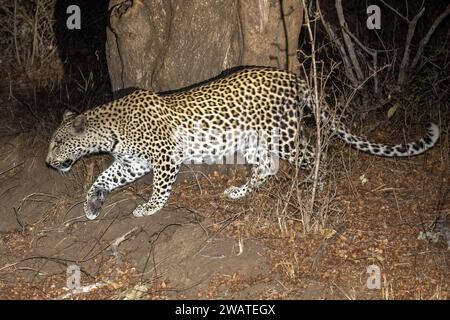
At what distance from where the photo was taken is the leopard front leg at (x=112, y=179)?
8352 mm

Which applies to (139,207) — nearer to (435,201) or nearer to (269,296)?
(269,296)

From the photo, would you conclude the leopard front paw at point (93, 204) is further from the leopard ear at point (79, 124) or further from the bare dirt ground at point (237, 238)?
the leopard ear at point (79, 124)

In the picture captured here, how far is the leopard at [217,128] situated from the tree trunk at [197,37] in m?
0.61

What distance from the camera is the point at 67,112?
8.53m

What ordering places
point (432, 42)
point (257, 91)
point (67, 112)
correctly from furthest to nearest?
point (432, 42) → point (67, 112) → point (257, 91)

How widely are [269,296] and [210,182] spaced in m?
2.15

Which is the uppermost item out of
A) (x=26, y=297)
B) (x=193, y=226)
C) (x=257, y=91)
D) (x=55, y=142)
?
(x=257, y=91)

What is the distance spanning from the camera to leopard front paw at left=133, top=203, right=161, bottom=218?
7.99 metres

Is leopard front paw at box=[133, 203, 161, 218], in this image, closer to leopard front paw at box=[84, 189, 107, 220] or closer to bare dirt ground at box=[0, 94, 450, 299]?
bare dirt ground at box=[0, 94, 450, 299]

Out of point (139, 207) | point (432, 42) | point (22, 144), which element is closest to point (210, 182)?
point (139, 207)

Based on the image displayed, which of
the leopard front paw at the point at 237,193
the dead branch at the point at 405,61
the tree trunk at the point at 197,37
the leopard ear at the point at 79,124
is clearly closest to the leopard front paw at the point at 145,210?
the leopard front paw at the point at 237,193

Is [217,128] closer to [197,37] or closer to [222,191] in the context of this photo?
[222,191]

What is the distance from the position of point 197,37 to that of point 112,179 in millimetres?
1742

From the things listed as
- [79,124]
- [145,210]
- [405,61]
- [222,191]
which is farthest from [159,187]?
[405,61]
